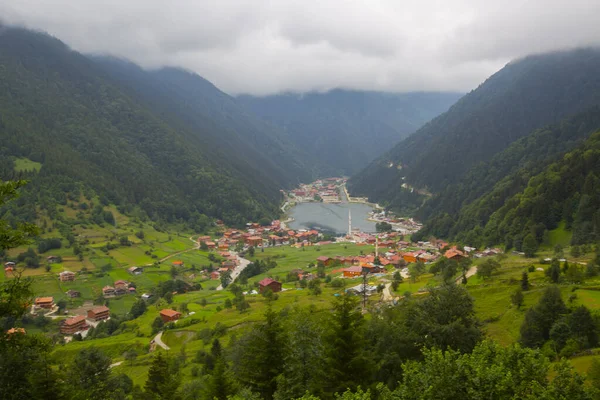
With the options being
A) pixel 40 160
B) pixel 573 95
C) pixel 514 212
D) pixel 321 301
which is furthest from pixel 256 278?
pixel 573 95

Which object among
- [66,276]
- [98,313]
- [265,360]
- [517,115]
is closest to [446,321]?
[265,360]

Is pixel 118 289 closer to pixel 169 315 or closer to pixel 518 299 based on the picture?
pixel 169 315

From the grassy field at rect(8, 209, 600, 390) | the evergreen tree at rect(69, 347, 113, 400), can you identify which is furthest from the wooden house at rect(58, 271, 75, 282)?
the evergreen tree at rect(69, 347, 113, 400)

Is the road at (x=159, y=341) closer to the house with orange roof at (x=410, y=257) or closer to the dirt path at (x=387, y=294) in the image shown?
the dirt path at (x=387, y=294)

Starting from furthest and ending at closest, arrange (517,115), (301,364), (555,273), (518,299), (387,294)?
(517,115)
(387,294)
(555,273)
(518,299)
(301,364)

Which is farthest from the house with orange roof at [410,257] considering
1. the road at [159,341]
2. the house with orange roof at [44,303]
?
the house with orange roof at [44,303]

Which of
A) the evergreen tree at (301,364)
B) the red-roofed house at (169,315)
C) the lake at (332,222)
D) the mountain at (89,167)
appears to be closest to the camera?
the evergreen tree at (301,364)
